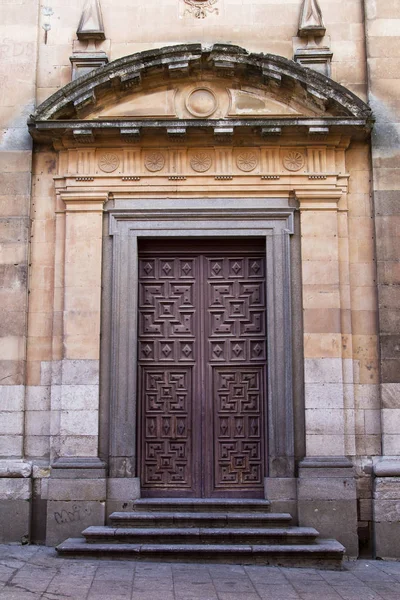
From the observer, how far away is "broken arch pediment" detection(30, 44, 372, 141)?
344 inches

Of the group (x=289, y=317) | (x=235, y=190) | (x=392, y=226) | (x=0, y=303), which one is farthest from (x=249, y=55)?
(x=0, y=303)

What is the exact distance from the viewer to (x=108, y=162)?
903 centimetres

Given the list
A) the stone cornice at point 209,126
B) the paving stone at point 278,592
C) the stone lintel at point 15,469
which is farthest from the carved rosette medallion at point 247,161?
the paving stone at point 278,592

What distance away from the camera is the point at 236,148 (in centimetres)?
904

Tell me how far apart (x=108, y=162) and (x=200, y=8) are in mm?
2618

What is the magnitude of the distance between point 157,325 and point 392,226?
3321 millimetres

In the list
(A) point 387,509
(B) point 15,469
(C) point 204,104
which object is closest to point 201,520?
(A) point 387,509

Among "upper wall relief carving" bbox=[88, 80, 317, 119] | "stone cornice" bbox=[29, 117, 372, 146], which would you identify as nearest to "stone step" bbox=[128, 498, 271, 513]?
"stone cornice" bbox=[29, 117, 372, 146]

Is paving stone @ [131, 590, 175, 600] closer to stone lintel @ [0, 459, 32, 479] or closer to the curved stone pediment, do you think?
stone lintel @ [0, 459, 32, 479]

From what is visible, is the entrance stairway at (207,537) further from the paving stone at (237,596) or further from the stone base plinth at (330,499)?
the paving stone at (237,596)

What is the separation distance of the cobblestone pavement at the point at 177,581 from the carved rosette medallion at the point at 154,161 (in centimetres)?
488

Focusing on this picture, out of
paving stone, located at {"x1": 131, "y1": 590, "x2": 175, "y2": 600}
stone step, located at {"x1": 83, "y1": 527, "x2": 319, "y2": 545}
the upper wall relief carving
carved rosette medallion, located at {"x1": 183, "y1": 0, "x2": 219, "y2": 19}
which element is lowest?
paving stone, located at {"x1": 131, "y1": 590, "x2": 175, "y2": 600}

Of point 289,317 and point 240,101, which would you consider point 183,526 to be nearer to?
point 289,317

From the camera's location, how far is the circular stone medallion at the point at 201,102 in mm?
9102
